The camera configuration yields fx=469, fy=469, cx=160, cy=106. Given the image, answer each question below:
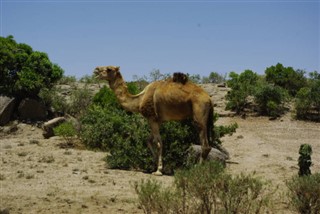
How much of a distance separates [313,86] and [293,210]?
19381 mm

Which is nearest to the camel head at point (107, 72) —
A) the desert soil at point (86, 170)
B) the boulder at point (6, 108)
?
the desert soil at point (86, 170)

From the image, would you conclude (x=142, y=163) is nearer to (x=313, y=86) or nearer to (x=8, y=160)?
(x=8, y=160)

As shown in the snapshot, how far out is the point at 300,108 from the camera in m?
24.9

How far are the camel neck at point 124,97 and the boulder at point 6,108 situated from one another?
9850mm

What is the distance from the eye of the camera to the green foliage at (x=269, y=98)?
83.7 feet

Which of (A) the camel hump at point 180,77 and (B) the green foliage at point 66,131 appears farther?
(B) the green foliage at point 66,131

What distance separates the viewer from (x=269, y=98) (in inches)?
1009

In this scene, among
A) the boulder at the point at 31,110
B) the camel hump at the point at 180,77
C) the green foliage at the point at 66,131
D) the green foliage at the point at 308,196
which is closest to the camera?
the green foliage at the point at 308,196

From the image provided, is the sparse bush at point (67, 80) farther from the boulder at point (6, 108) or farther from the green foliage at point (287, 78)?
the green foliage at point (287, 78)

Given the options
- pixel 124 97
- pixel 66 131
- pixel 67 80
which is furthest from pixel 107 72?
pixel 67 80

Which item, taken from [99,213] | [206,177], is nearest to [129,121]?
[99,213]

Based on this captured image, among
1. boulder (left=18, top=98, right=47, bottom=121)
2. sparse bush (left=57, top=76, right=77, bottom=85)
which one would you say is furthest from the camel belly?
sparse bush (left=57, top=76, right=77, bottom=85)

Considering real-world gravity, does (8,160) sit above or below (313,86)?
below

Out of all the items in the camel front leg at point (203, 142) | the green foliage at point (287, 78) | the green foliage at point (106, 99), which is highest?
the green foliage at point (287, 78)
